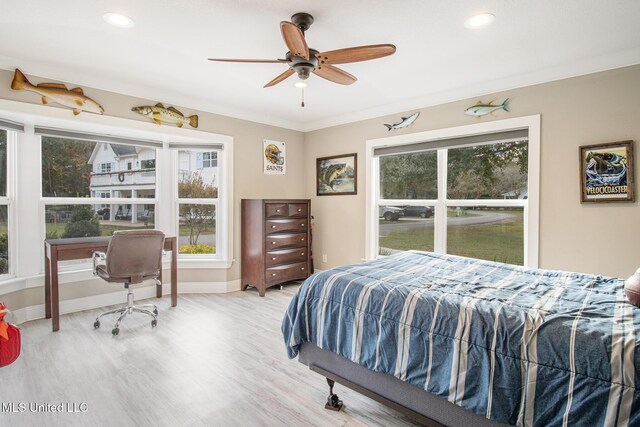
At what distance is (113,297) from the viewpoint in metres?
3.81

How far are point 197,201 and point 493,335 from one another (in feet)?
12.6

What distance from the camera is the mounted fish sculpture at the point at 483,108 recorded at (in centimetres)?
334

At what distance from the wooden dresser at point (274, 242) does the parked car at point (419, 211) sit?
1360 mm

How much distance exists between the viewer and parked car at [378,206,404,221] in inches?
171

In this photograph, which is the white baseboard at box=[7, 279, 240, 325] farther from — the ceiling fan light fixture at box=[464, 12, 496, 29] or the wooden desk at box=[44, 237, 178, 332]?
the ceiling fan light fixture at box=[464, 12, 496, 29]

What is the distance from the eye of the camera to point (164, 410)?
192 cm

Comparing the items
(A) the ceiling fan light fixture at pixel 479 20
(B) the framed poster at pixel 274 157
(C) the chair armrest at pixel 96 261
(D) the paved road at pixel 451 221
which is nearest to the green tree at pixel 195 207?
(B) the framed poster at pixel 274 157

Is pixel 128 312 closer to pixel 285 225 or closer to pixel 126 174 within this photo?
pixel 126 174

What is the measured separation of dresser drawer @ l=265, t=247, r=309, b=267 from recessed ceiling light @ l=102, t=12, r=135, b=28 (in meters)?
2.75

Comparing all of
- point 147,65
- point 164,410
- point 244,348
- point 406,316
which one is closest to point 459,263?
point 406,316

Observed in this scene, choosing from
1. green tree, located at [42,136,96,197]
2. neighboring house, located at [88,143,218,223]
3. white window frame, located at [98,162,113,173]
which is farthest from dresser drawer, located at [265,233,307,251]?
green tree, located at [42,136,96,197]

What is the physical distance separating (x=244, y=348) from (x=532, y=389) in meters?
2.10

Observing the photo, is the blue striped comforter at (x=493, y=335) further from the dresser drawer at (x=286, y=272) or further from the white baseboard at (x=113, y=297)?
the white baseboard at (x=113, y=297)

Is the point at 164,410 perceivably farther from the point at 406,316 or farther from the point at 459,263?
the point at 459,263
